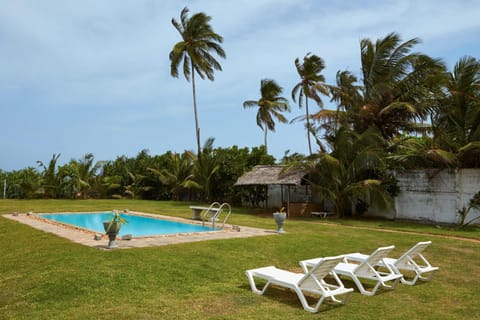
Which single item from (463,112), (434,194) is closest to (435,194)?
(434,194)

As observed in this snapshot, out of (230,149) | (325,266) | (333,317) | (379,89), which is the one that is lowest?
(333,317)

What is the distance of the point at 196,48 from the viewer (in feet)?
85.6

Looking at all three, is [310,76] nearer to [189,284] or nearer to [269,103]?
[269,103]

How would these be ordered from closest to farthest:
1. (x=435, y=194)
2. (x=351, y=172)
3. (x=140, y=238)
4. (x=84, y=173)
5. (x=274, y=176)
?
(x=140, y=238) → (x=435, y=194) → (x=351, y=172) → (x=274, y=176) → (x=84, y=173)

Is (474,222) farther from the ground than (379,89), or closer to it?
closer to it

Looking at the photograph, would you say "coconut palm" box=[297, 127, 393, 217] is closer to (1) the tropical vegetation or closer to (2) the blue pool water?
(1) the tropical vegetation

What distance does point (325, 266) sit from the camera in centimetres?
542

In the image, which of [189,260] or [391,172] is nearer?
[189,260]

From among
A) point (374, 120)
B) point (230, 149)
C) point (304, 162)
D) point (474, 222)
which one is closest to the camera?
point (474, 222)

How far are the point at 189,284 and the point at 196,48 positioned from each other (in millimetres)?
21806

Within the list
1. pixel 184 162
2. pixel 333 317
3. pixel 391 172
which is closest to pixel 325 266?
pixel 333 317

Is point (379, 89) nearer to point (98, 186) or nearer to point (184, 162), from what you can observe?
point (184, 162)

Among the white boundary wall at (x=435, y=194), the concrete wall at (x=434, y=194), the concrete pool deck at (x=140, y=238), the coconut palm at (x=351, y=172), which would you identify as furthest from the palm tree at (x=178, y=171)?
the white boundary wall at (x=435, y=194)

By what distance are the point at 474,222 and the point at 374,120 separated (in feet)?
22.2
